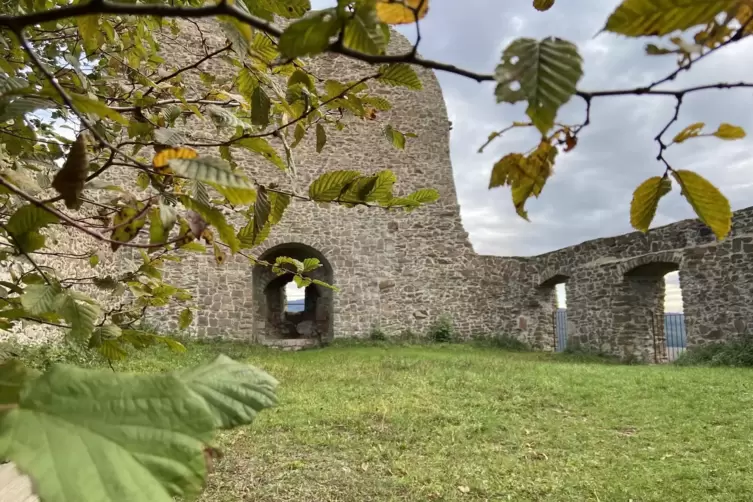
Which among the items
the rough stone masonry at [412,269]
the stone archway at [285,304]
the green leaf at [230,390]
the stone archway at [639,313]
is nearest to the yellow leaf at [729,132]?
the green leaf at [230,390]

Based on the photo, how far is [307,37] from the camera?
52 cm

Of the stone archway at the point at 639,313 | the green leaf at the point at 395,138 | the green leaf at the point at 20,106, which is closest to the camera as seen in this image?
the green leaf at the point at 20,106

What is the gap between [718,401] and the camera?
202 inches

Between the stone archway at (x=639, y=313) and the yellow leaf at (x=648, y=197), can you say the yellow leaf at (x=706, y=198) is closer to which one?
the yellow leaf at (x=648, y=197)

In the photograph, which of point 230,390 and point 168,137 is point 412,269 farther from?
point 230,390

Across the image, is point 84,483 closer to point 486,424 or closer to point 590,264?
point 486,424

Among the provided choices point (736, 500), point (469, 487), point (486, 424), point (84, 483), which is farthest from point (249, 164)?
point (84, 483)

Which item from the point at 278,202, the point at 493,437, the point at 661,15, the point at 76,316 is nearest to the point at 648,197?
the point at 661,15

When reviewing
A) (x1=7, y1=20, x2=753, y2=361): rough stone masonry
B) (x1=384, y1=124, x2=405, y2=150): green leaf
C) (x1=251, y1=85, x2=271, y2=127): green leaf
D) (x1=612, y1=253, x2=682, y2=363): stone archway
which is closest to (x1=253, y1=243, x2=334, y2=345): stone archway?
(x1=7, y1=20, x2=753, y2=361): rough stone masonry

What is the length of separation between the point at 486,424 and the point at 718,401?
228 centimetres

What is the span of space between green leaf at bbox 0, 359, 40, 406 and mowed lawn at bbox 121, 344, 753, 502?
3.00 metres

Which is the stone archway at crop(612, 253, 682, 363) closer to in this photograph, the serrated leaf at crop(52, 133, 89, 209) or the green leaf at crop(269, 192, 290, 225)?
the green leaf at crop(269, 192, 290, 225)

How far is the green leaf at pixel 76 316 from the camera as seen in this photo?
1045mm

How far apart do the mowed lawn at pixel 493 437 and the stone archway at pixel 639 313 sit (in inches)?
99.5
